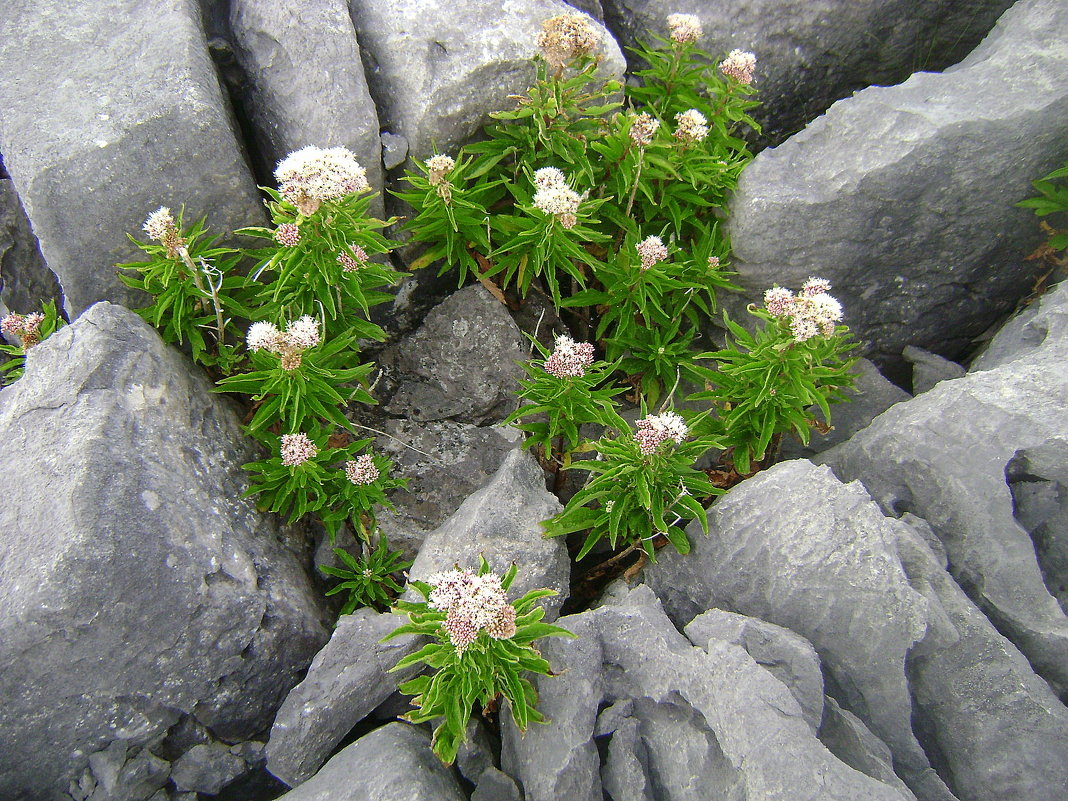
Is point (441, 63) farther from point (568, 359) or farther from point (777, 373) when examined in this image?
point (777, 373)

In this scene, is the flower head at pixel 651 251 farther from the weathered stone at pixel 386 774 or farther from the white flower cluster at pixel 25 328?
the white flower cluster at pixel 25 328

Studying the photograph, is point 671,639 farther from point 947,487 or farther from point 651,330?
point 651,330

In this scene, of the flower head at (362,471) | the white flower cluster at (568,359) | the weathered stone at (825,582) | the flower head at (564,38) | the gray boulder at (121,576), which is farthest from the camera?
the flower head at (564,38)

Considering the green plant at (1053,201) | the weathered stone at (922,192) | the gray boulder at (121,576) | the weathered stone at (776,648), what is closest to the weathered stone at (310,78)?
the gray boulder at (121,576)

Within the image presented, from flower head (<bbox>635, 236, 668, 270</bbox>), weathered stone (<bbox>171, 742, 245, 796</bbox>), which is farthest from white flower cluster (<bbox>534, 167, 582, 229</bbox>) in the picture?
weathered stone (<bbox>171, 742, 245, 796</bbox>)

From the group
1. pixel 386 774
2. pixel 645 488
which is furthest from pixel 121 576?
pixel 645 488

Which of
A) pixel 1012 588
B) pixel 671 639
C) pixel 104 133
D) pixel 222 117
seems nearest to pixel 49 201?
pixel 104 133

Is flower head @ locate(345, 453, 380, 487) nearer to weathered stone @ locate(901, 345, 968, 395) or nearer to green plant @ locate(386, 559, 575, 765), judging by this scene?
green plant @ locate(386, 559, 575, 765)
